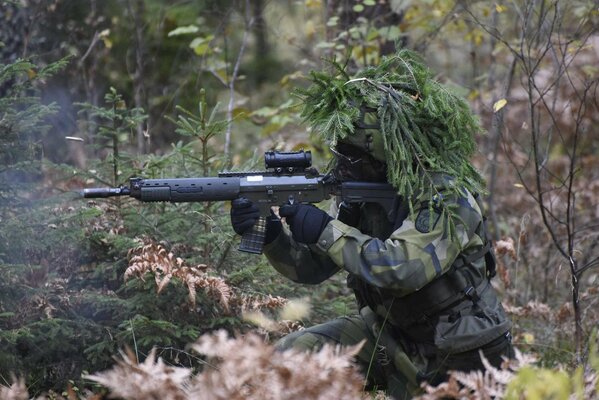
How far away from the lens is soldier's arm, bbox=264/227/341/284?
14.4ft

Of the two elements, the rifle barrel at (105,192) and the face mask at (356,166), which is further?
the face mask at (356,166)

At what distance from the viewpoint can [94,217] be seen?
16.1ft

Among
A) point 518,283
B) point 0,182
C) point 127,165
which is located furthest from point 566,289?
point 0,182

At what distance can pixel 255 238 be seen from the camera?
415 cm

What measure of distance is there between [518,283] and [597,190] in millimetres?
2434

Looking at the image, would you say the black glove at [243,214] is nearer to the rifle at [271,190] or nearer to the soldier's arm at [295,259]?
the rifle at [271,190]

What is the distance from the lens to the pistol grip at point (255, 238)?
4113 mm

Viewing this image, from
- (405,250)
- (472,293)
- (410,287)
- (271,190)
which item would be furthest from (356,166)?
(472,293)

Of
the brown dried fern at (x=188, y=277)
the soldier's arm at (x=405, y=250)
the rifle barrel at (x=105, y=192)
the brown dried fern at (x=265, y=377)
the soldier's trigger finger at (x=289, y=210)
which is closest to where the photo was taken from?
the brown dried fern at (x=265, y=377)

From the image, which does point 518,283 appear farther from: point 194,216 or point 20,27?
point 20,27

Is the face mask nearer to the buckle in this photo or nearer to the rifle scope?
the rifle scope

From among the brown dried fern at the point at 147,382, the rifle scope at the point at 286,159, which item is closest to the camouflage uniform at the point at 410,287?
the rifle scope at the point at 286,159

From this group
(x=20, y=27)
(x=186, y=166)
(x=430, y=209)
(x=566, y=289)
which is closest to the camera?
(x=430, y=209)

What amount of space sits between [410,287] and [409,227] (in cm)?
30
